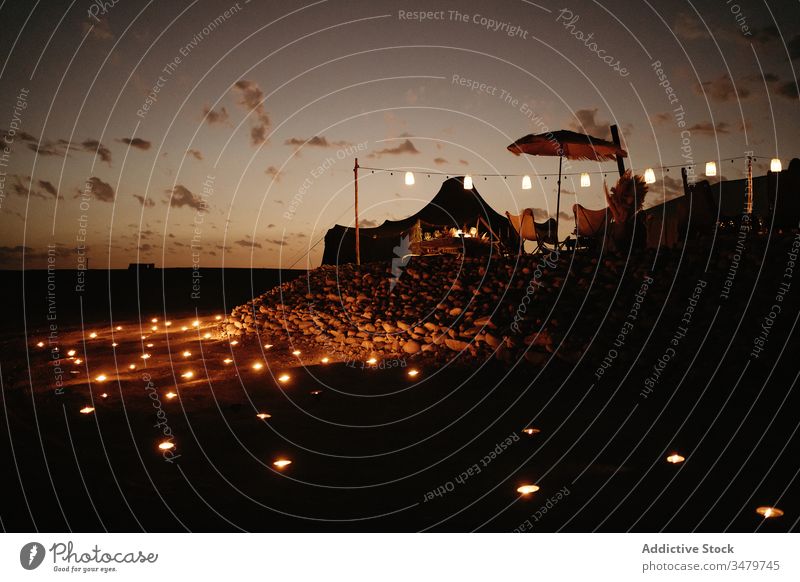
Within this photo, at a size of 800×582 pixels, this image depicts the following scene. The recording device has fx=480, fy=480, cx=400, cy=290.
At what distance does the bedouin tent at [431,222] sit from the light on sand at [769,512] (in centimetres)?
1380

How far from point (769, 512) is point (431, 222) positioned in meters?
15.3

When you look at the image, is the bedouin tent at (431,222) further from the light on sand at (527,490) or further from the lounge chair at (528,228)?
the light on sand at (527,490)

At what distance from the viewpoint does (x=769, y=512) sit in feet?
9.27

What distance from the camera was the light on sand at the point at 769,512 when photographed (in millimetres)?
2816

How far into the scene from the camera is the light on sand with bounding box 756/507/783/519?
111 inches

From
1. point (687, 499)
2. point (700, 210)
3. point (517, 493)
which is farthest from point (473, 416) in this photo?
point (700, 210)

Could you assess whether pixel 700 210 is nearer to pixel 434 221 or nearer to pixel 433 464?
pixel 433 464

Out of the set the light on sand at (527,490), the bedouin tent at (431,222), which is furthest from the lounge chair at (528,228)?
the light on sand at (527,490)

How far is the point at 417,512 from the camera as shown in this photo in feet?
9.93

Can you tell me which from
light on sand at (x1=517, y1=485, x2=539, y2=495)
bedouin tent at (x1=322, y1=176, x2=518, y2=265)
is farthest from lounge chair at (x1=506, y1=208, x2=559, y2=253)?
light on sand at (x1=517, y1=485, x2=539, y2=495)

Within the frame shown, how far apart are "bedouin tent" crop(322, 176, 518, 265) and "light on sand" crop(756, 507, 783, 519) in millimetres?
13799

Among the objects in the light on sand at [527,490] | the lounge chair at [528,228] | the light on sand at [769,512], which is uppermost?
the lounge chair at [528,228]

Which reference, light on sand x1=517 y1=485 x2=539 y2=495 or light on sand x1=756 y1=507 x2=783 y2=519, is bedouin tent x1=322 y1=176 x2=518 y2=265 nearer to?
light on sand x1=517 y1=485 x2=539 y2=495
